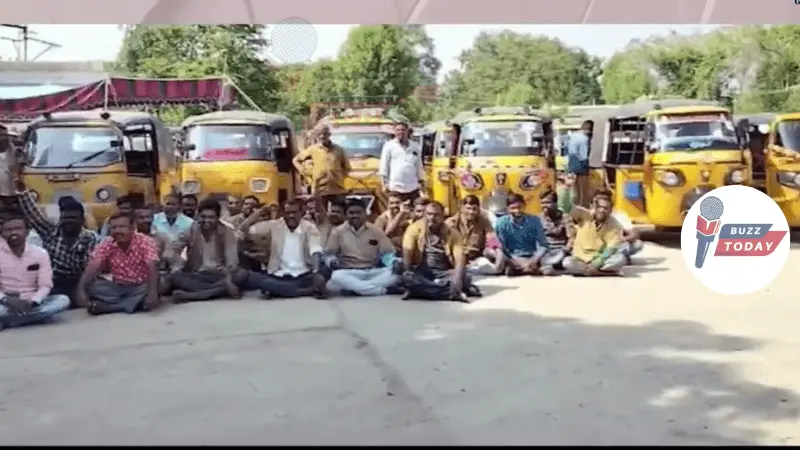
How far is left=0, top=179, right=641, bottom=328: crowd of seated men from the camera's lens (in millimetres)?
3295

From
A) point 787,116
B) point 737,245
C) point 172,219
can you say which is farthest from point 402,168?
point 787,116

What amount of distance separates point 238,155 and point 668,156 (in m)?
1.46

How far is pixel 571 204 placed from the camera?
3.73 m

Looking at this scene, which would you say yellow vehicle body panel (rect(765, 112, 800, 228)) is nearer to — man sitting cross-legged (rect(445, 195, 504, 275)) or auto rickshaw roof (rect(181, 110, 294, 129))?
man sitting cross-legged (rect(445, 195, 504, 275))

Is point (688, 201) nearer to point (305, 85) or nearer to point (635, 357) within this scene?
point (635, 357)

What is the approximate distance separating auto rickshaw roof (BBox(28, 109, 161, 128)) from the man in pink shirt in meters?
0.44

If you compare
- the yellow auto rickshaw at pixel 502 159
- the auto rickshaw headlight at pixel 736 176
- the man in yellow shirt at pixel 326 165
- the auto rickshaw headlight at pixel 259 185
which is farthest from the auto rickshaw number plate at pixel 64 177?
the auto rickshaw headlight at pixel 736 176

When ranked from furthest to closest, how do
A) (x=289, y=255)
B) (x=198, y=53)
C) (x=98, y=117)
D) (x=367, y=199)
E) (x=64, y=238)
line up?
(x=289, y=255)
(x=367, y=199)
(x=64, y=238)
(x=98, y=117)
(x=198, y=53)

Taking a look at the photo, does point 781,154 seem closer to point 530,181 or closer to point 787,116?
point 787,116

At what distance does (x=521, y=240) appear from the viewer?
154 inches

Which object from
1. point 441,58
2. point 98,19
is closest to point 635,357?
point 441,58

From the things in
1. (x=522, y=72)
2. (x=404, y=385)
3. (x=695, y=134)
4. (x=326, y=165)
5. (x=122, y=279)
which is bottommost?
(x=404, y=385)

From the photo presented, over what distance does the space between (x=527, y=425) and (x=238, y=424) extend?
676 millimetres

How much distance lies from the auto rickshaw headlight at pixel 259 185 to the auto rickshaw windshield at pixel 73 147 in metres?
0.43
